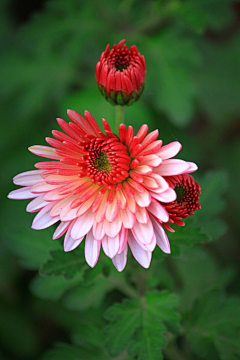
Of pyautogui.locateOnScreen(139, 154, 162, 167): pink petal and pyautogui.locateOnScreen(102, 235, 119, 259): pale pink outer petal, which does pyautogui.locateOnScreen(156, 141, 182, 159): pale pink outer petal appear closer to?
pyautogui.locateOnScreen(139, 154, 162, 167): pink petal

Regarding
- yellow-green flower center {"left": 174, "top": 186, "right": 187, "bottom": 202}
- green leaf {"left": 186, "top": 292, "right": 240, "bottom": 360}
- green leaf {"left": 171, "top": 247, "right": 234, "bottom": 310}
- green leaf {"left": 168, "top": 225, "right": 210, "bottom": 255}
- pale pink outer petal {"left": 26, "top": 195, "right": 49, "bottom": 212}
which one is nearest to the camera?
yellow-green flower center {"left": 174, "top": 186, "right": 187, "bottom": 202}

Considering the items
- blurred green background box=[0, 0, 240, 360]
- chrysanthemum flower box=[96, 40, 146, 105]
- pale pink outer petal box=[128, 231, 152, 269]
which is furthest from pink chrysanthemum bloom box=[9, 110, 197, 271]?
blurred green background box=[0, 0, 240, 360]

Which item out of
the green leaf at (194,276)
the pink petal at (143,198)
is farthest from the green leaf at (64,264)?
the green leaf at (194,276)

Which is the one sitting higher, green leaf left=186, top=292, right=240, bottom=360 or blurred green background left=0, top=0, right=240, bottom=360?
blurred green background left=0, top=0, right=240, bottom=360

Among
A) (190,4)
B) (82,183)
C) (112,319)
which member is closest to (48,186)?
(82,183)

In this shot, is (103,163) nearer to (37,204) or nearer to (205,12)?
(37,204)

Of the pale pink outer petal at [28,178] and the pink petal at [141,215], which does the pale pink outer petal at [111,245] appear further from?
the pale pink outer petal at [28,178]

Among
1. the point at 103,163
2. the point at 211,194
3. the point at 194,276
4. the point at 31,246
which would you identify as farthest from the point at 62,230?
the point at 194,276
